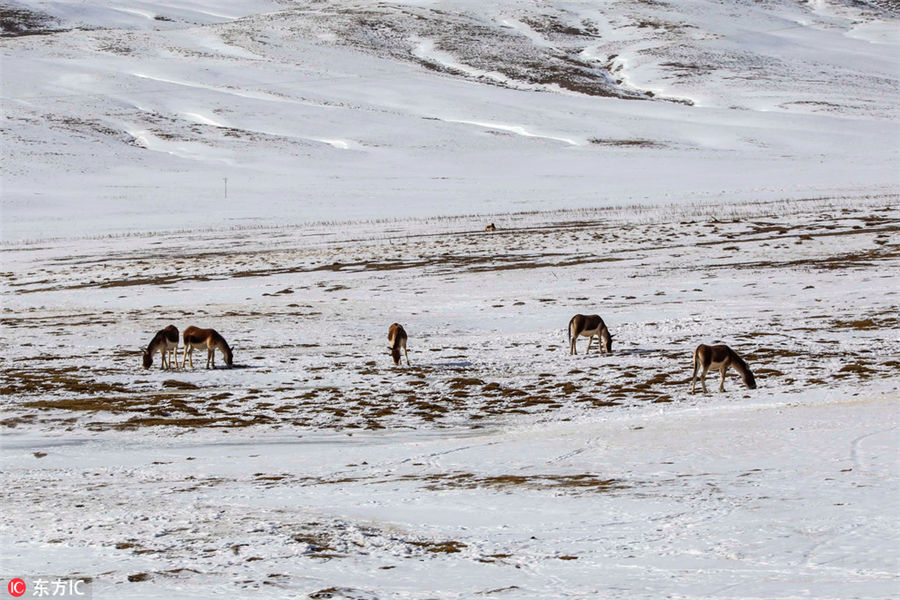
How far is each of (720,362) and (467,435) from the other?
3619 millimetres

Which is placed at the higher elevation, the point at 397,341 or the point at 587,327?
the point at 587,327

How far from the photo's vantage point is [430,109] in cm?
8819

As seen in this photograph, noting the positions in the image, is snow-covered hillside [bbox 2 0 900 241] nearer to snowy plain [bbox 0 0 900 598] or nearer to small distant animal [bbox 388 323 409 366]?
snowy plain [bbox 0 0 900 598]

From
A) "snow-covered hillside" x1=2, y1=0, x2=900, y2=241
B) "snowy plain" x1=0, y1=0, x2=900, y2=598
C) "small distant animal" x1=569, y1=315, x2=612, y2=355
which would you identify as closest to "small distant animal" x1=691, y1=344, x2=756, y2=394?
"snowy plain" x1=0, y1=0, x2=900, y2=598

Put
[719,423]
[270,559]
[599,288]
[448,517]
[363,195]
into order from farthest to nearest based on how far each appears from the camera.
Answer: [363,195]
[599,288]
[719,423]
[448,517]
[270,559]

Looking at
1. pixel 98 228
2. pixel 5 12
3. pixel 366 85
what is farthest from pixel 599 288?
pixel 5 12

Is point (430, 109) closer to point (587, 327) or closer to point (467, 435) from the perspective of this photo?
point (587, 327)

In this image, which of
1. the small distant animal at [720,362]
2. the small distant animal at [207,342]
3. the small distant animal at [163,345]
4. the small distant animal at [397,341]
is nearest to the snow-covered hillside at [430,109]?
the small distant animal at [163,345]

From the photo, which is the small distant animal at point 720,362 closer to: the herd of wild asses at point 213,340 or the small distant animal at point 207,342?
the herd of wild asses at point 213,340

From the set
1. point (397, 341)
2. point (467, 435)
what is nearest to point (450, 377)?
point (397, 341)

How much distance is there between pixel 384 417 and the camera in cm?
1361

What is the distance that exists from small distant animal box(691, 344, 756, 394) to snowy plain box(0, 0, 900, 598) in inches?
16.3

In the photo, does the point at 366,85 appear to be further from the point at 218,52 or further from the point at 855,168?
the point at 855,168

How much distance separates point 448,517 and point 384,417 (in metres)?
4.86
